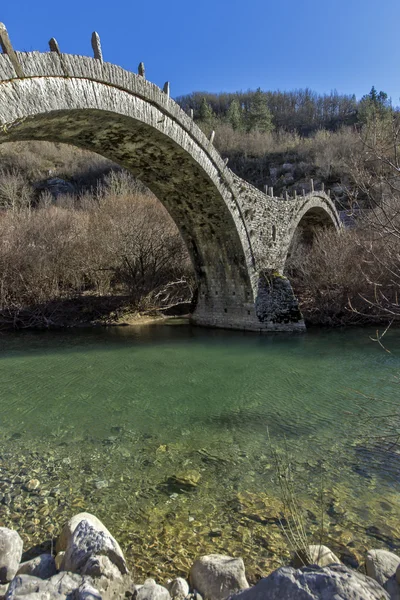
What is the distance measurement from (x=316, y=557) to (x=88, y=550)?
1512mm

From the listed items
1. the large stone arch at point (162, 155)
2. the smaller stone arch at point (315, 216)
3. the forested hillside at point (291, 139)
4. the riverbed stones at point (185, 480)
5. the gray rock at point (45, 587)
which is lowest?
the riverbed stones at point (185, 480)

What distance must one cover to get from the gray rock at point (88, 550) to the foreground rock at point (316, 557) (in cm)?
115

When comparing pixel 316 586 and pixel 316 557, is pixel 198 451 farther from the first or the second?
pixel 316 586

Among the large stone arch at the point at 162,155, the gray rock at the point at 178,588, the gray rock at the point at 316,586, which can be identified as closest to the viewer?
the gray rock at the point at 316,586

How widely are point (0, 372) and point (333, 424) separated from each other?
20.5ft

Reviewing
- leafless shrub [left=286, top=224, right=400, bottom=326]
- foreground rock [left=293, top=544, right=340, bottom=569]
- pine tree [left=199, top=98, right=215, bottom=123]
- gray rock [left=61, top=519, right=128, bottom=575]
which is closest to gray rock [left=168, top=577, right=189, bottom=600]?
gray rock [left=61, top=519, right=128, bottom=575]

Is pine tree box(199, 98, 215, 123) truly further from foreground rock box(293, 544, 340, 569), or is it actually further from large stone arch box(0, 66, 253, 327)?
foreground rock box(293, 544, 340, 569)

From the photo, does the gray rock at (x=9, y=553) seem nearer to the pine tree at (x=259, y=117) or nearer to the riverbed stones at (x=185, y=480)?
the riverbed stones at (x=185, y=480)

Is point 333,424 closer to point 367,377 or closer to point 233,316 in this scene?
point 367,377

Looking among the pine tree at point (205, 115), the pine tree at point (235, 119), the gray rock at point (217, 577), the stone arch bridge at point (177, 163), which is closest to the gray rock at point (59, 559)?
the gray rock at point (217, 577)

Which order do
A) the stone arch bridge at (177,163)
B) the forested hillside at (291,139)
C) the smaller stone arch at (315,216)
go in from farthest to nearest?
the forested hillside at (291,139) < the smaller stone arch at (315,216) < the stone arch bridge at (177,163)

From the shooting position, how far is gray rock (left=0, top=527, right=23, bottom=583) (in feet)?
9.32

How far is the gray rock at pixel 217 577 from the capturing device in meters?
2.68

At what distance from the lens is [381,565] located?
109 inches
